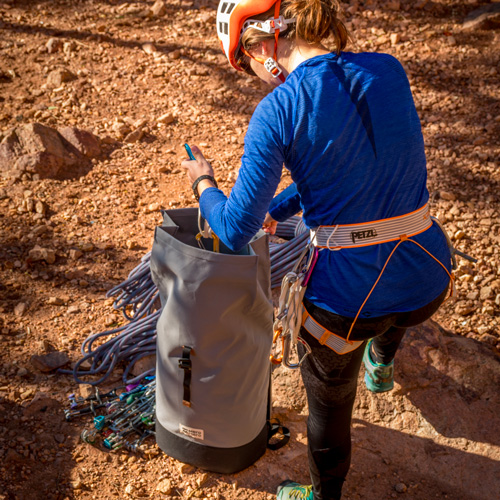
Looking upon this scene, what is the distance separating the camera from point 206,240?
87.2 inches

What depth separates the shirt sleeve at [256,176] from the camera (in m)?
1.48

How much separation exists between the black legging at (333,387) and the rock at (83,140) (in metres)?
3.06

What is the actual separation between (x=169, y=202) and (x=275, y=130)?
2.63 meters

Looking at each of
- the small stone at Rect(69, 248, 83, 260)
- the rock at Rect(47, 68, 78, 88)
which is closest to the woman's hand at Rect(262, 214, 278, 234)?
the small stone at Rect(69, 248, 83, 260)

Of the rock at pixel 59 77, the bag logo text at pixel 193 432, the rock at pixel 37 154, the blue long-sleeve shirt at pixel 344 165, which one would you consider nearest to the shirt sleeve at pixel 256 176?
the blue long-sleeve shirt at pixel 344 165

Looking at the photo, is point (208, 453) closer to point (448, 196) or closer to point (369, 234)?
point (369, 234)

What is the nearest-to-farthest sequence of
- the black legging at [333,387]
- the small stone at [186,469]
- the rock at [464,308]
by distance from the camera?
1. the black legging at [333,387]
2. the small stone at [186,469]
3. the rock at [464,308]

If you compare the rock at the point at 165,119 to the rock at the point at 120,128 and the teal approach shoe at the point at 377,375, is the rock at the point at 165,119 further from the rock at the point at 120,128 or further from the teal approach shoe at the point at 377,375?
the teal approach shoe at the point at 377,375

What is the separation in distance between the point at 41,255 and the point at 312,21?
253 centimetres

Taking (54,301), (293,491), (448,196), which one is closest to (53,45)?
→ (54,301)

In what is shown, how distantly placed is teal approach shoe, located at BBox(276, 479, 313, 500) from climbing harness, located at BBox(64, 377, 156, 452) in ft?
2.11

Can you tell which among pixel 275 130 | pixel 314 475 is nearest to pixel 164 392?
pixel 314 475

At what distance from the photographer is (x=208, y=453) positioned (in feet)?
7.43

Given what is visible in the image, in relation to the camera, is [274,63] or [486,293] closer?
[274,63]
